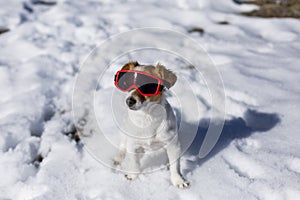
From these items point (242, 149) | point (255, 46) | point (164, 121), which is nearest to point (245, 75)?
point (255, 46)

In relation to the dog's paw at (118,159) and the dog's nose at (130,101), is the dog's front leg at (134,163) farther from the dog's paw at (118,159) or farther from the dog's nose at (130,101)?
the dog's nose at (130,101)

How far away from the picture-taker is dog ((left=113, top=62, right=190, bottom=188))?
2.76 meters

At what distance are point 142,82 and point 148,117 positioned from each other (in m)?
0.35

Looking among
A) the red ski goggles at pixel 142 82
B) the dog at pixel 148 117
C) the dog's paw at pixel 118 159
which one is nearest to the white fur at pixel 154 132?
the dog at pixel 148 117

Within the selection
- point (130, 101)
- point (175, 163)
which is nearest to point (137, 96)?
point (130, 101)

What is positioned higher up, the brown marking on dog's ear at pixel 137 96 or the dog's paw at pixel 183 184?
the brown marking on dog's ear at pixel 137 96

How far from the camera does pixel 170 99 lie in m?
4.34

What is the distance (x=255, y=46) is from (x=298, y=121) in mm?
1976

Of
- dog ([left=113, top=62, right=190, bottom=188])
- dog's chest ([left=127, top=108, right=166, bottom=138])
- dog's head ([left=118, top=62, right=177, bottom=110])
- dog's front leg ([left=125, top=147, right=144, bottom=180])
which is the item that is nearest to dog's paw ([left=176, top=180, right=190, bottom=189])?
dog ([left=113, top=62, right=190, bottom=188])

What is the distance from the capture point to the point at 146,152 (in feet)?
11.1

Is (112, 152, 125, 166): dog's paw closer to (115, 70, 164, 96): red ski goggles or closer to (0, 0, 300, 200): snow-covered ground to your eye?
(0, 0, 300, 200): snow-covered ground

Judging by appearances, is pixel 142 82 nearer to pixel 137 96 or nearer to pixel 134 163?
pixel 137 96

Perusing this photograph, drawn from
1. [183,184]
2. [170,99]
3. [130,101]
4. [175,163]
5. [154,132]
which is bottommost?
[170,99]

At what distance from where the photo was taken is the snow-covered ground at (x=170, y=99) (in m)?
3.18
